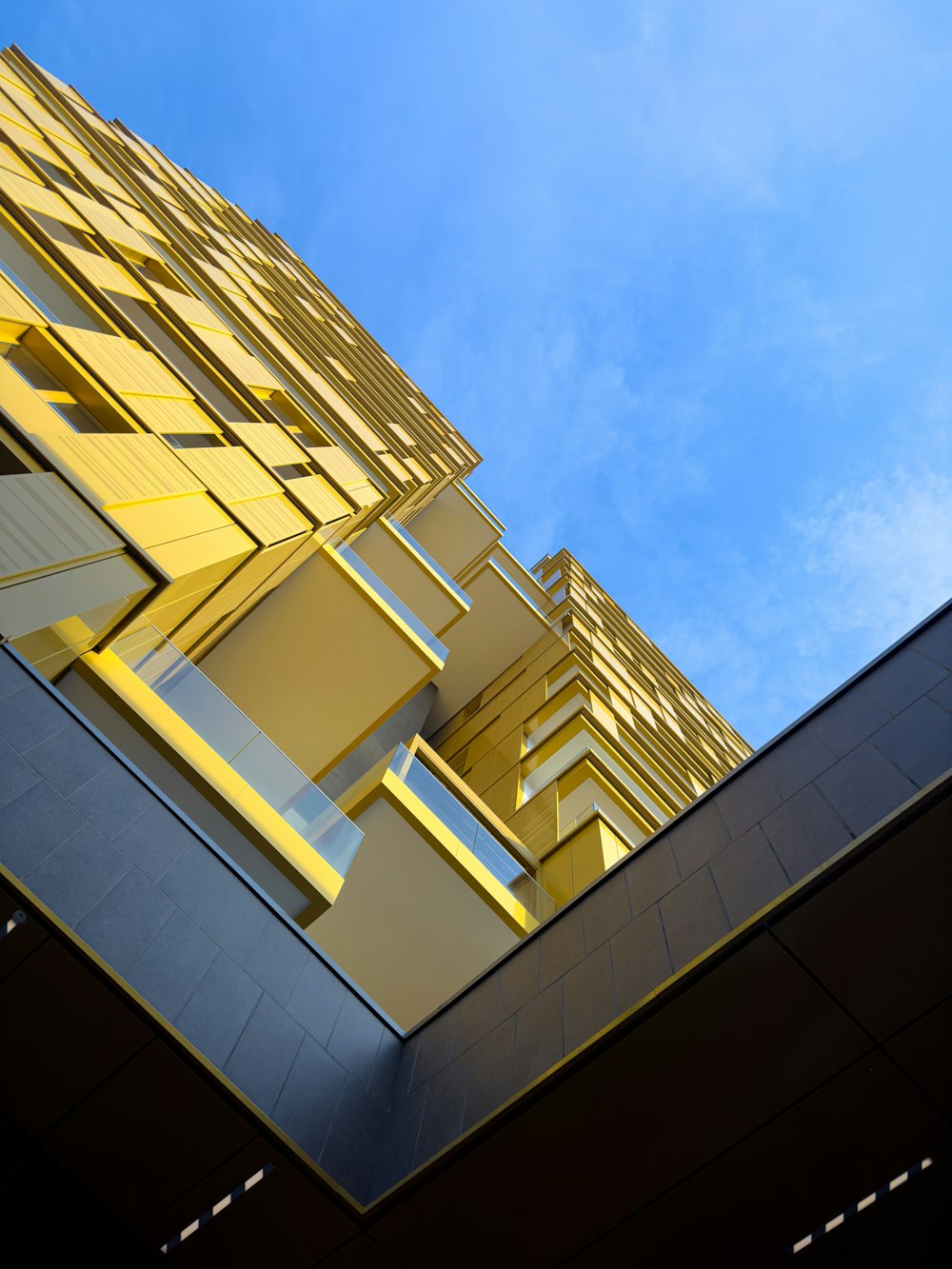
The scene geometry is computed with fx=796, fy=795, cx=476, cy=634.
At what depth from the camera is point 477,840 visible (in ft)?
39.9

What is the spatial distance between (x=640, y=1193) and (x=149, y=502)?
27.0 ft

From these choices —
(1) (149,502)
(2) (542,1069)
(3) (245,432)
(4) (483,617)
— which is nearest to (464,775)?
(4) (483,617)

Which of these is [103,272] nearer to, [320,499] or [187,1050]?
[320,499]

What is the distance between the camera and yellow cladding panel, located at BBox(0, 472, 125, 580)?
263 inches

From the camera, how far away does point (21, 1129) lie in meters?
5.54

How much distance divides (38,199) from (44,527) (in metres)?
11.4

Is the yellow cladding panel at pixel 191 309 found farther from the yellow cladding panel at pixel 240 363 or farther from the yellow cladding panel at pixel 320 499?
the yellow cladding panel at pixel 320 499

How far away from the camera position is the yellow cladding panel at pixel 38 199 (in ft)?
45.4

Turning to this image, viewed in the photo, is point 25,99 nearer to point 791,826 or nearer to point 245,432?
point 245,432

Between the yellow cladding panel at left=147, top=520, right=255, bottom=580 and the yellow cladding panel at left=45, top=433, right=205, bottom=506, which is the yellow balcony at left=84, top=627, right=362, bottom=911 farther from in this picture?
the yellow cladding panel at left=45, top=433, right=205, bottom=506

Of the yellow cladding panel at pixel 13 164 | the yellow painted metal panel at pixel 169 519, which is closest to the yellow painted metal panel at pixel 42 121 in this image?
the yellow cladding panel at pixel 13 164

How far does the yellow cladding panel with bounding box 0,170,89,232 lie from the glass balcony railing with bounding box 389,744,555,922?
11.7m

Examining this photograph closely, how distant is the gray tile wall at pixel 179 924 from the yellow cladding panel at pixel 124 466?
9.67ft

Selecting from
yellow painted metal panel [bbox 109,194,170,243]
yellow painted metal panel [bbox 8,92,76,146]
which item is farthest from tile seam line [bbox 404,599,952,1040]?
yellow painted metal panel [bbox 8,92,76,146]
